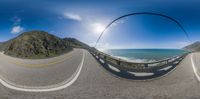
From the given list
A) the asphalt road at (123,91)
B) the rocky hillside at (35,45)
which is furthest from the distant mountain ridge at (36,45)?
the asphalt road at (123,91)

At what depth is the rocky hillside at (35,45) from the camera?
7.34 meters

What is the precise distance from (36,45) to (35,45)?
0.11ft

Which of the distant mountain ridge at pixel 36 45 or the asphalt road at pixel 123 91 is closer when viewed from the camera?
the asphalt road at pixel 123 91

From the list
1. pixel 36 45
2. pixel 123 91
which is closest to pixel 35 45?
pixel 36 45

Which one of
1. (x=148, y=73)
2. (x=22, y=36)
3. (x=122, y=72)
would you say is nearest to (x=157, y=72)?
(x=148, y=73)

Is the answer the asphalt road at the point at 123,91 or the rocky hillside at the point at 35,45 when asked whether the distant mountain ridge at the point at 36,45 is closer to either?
the rocky hillside at the point at 35,45

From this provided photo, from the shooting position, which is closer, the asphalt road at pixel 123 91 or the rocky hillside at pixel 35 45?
the asphalt road at pixel 123 91

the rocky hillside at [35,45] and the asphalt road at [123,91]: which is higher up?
the rocky hillside at [35,45]

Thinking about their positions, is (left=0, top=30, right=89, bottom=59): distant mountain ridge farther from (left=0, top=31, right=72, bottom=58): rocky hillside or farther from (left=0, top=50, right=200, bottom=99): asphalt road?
(left=0, top=50, right=200, bottom=99): asphalt road

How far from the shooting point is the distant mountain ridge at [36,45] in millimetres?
7331

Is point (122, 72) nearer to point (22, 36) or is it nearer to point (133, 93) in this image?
point (133, 93)

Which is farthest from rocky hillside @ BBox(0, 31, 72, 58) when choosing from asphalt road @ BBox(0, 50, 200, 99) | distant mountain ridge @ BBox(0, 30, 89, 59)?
asphalt road @ BBox(0, 50, 200, 99)

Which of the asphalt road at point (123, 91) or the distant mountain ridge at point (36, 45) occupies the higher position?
the distant mountain ridge at point (36, 45)

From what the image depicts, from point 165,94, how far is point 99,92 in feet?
6.02
